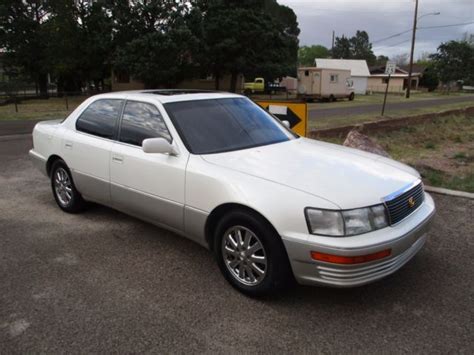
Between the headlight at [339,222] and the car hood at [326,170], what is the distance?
64 mm

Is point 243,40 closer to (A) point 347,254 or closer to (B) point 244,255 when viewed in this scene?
(B) point 244,255

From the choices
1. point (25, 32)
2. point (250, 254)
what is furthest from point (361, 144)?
point (25, 32)

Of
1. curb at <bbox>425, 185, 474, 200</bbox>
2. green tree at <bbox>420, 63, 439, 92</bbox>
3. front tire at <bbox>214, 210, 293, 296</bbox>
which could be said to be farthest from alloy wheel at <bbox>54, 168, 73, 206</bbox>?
green tree at <bbox>420, 63, 439, 92</bbox>

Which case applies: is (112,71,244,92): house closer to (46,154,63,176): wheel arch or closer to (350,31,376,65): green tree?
(46,154,63,176): wheel arch

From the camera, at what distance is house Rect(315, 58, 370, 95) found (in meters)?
58.5

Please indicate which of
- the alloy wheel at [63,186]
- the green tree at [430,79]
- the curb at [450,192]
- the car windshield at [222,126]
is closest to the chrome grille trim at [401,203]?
the car windshield at [222,126]

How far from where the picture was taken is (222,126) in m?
4.47

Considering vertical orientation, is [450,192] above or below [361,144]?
below

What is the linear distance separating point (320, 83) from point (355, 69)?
27.8m

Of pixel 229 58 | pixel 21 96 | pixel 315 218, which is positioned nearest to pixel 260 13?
pixel 229 58

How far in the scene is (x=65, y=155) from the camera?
18.0 ft

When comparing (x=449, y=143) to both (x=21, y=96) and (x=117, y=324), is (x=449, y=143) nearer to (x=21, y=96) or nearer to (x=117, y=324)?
(x=117, y=324)

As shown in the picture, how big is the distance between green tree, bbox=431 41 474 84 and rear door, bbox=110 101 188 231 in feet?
229

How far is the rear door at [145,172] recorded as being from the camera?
409 cm
